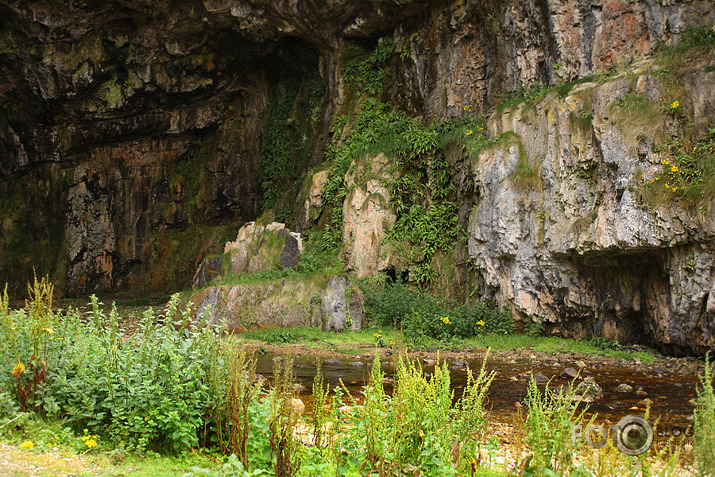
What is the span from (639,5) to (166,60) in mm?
16606

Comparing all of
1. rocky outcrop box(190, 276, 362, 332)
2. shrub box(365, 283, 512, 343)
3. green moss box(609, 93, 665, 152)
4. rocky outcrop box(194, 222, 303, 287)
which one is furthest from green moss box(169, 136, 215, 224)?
green moss box(609, 93, 665, 152)

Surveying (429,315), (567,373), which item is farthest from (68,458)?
(429,315)

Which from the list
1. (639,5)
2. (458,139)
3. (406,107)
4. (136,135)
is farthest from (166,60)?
(639,5)

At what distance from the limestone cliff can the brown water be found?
5.95 ft

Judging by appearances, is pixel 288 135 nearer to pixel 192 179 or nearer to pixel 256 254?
pixel 192 179

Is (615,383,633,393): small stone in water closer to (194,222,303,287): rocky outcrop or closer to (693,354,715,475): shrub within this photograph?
(693,354,715,475): shrub

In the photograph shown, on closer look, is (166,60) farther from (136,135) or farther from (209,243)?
(209,243)

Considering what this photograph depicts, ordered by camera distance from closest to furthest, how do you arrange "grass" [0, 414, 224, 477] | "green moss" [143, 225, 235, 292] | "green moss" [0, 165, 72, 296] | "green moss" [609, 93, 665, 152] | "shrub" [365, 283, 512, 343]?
"grass" [0, 414, 224, 477] → "green moss" [609, 93, 665, 152] → "shrub" [365, 283, 512, 343] → "green moss" [0, 165, 72, 296] → "green moss" [143, 225, 235, 292]

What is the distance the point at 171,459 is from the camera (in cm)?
477

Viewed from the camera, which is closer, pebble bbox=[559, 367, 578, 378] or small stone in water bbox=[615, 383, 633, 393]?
small stone in water bbox=[615, 383, 633, 393]

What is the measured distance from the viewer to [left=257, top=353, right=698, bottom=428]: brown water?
741 centimetres

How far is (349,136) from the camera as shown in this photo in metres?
20.0

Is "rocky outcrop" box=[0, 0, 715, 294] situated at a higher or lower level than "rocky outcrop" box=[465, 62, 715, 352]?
higher

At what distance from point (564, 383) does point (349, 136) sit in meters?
12.7
